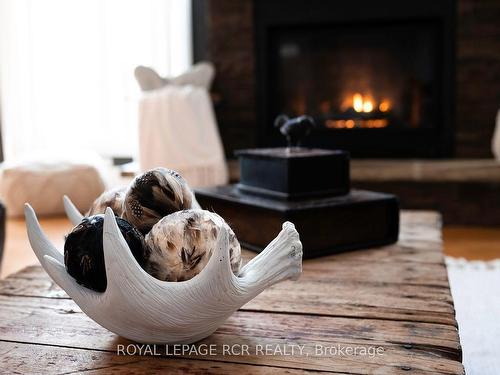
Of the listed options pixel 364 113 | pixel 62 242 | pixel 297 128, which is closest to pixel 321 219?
pixel 297 128

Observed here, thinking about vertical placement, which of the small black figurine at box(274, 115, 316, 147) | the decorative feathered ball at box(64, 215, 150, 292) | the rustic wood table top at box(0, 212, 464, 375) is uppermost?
the small black figurine at box(274, 115, 316, 147)

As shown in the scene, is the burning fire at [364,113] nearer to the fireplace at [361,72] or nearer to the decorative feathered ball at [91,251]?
the fireplace at [361,72]

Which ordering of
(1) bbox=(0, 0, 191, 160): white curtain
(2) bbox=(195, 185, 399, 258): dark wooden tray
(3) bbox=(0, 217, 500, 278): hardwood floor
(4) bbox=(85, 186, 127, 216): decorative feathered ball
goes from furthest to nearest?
1. (1) bbox=(0, 0, 191, 160): white curtain
2. (3) bbox=(0, 217, 500, 278): hardwood floor
3. (2) bbox=(195, 185, 399, 258): dark wooden tray
4. (4) bbox=(85, 186, 127, 216): decorative feathered ball

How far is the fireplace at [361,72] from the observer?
2.57m

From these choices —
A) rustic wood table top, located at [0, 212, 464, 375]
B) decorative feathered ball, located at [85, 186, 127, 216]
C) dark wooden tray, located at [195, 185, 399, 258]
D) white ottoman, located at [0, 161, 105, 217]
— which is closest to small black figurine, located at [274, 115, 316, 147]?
dark wooden tray, located at [195, 185, 399, 258]

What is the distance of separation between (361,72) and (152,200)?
7.50 feet

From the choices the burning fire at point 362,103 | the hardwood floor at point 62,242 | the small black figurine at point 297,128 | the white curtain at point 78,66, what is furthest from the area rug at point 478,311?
the white curtain at point 78,66

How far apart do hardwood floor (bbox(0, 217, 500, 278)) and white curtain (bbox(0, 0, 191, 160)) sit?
0.69m

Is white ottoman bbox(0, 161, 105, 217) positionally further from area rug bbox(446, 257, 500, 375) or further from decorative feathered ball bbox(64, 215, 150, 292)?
decorative feathered ball bbox(64, 215, 150, 292)

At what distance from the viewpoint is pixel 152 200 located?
56cm

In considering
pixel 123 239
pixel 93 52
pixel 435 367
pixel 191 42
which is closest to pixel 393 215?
pixel 435 367

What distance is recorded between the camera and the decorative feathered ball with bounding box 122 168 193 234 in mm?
561

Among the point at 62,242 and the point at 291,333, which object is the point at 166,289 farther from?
the point at 62,242

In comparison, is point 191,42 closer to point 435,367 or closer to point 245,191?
point 245,191
